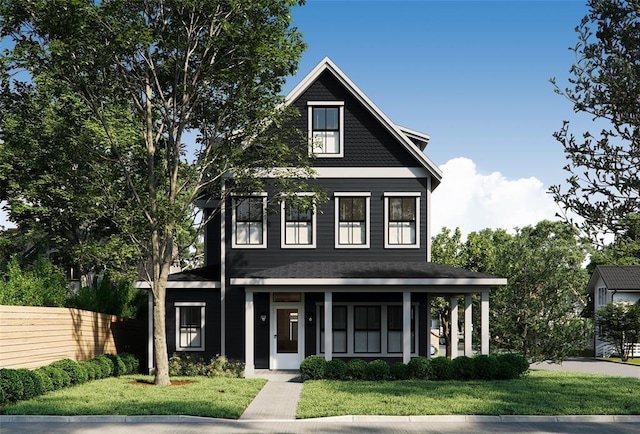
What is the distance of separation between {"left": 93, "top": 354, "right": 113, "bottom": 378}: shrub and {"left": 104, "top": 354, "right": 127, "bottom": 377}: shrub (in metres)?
0.37

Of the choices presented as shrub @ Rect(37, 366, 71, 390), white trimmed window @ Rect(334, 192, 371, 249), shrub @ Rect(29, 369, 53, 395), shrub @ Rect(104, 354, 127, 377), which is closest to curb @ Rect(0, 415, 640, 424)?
shrub @ Rect(29, 369, 53, 395)

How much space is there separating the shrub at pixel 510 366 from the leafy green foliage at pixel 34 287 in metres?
15.2

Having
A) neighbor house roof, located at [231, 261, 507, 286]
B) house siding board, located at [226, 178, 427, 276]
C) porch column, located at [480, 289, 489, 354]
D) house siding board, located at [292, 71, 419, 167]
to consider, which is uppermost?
house siding board, located at [292, 71, 419, 167]

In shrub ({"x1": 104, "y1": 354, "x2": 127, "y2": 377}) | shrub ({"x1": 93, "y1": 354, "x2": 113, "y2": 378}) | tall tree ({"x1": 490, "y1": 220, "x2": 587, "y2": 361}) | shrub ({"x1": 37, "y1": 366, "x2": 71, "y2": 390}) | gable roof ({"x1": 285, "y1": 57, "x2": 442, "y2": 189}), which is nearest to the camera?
shrub ({"x1": 37, "y1": 366, "x2": 71, "y2": 390})

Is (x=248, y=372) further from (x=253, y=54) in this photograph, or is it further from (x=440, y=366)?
(x=253, y=54)

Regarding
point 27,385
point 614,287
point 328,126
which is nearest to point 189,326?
point 328,126

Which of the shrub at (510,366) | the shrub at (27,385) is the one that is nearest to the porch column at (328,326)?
the shrub at (510,366)

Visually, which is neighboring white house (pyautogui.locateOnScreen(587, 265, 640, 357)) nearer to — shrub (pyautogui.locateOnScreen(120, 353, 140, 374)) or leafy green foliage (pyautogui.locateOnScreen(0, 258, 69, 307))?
shrub (pyautogui.locateOnScreen(120, 353, 140, 374))

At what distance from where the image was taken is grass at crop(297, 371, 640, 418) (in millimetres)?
16859

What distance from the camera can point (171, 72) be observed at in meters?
24.5

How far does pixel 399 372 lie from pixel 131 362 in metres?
10.3

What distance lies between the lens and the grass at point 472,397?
1686cm

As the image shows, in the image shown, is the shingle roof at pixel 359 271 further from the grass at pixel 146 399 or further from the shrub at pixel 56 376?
the shrub at pixel 56 376

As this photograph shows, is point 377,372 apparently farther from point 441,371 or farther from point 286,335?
point 286,335
